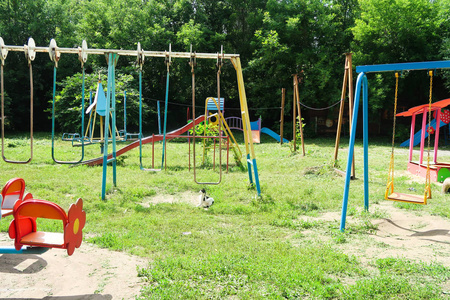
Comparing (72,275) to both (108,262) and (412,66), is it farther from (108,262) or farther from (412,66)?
(412,66)

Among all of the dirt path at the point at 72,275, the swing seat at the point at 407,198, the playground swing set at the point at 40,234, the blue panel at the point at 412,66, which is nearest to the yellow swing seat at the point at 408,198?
the swing seat at the point at 407,198

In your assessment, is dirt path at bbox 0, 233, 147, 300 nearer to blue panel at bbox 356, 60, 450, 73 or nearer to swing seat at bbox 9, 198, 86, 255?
swing seat at bbox 9, 198, 86, 255

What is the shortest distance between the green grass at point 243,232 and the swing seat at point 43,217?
785 millimetres

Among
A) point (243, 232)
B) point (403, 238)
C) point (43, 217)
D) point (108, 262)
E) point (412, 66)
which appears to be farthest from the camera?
point (412, 66)

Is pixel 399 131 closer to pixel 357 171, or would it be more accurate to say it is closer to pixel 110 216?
pixel 357 171

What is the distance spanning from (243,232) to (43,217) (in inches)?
101

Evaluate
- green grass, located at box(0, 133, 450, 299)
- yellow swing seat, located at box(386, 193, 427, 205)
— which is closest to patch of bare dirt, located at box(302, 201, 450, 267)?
green grass, located at box(0, 133, 450, 299)

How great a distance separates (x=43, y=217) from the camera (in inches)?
136

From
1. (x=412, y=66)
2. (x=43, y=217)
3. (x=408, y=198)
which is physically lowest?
(x=408, y=198)

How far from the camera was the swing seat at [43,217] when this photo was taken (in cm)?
346

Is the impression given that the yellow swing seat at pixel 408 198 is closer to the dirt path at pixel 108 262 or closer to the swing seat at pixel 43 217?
the dirt path at pixel 108 262

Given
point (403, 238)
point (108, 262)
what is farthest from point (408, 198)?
point (108, 262)

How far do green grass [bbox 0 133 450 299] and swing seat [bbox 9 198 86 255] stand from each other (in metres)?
0.79

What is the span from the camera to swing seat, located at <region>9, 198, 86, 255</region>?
3.46 m
